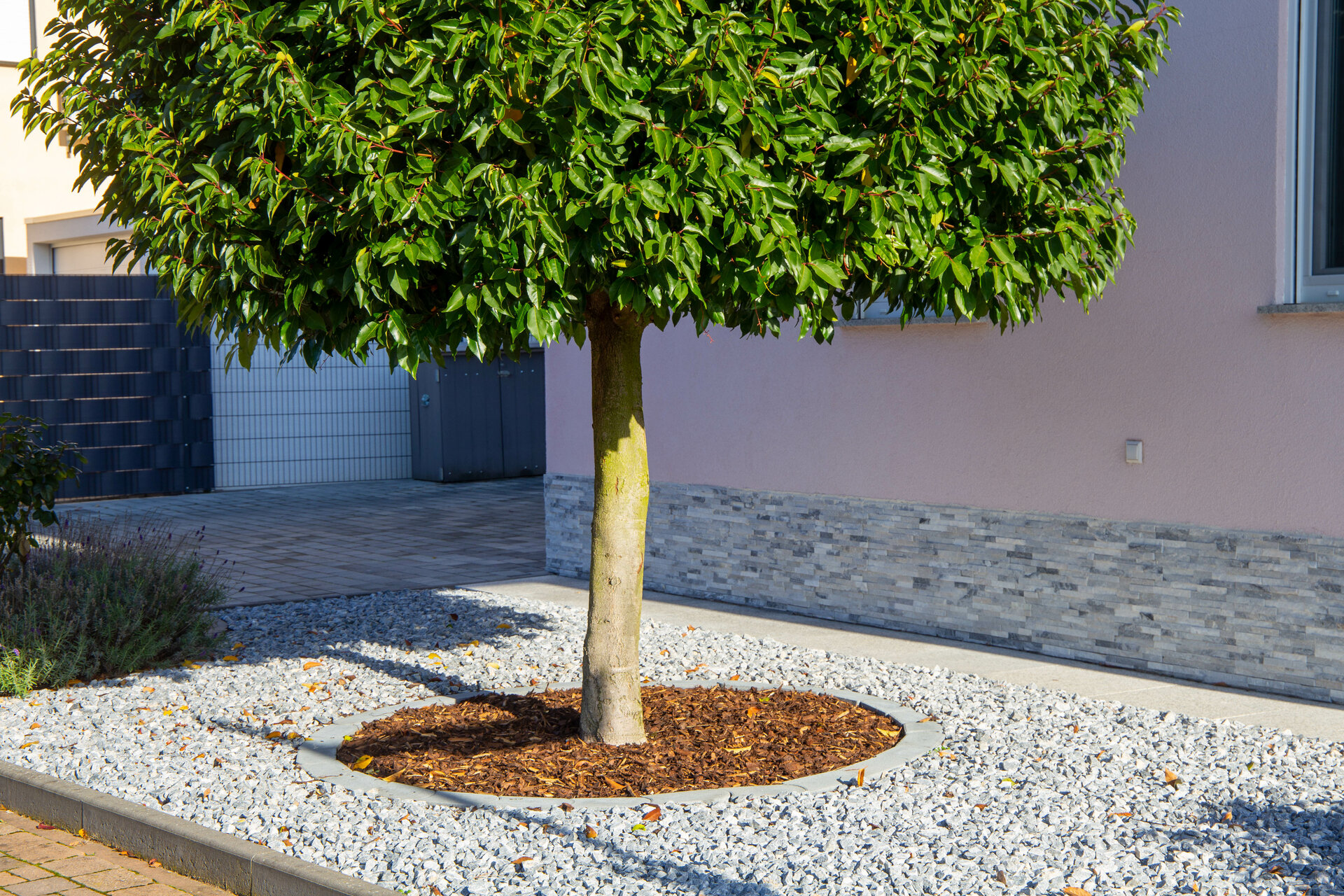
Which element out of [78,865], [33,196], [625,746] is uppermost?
[33,196]

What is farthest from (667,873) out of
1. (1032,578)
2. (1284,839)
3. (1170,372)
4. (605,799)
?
(1170,372)

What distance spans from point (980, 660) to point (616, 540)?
2839 mm

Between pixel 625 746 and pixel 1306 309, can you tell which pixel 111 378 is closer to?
pixel 625 746

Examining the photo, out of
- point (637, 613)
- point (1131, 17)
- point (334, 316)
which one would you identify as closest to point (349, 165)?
point (334, 316)

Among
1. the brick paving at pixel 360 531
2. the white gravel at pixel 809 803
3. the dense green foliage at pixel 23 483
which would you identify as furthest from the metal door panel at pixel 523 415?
the white gravel at pixel 809 803

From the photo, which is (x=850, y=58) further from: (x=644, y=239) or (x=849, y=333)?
(x=849, y=333)

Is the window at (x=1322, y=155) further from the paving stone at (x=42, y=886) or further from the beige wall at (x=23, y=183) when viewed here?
the beige wall at (x=23, y=183)

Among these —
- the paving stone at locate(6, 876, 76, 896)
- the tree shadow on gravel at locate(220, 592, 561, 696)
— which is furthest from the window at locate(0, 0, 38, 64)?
the paving stone at locate(6, 876, 76, 896)

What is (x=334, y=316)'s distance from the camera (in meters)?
4.38

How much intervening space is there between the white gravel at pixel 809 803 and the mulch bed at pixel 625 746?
11.3 inches

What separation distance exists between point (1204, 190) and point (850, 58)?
3.19m

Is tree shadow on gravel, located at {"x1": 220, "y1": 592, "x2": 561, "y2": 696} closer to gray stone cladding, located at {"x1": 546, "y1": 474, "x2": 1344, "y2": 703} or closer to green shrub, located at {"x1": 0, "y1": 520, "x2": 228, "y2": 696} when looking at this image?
green shrub, located at {"x1": 0, "y1": 520, "x2": 228, "y2": 696}

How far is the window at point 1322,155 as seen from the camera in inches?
252

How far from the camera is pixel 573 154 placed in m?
3.89
